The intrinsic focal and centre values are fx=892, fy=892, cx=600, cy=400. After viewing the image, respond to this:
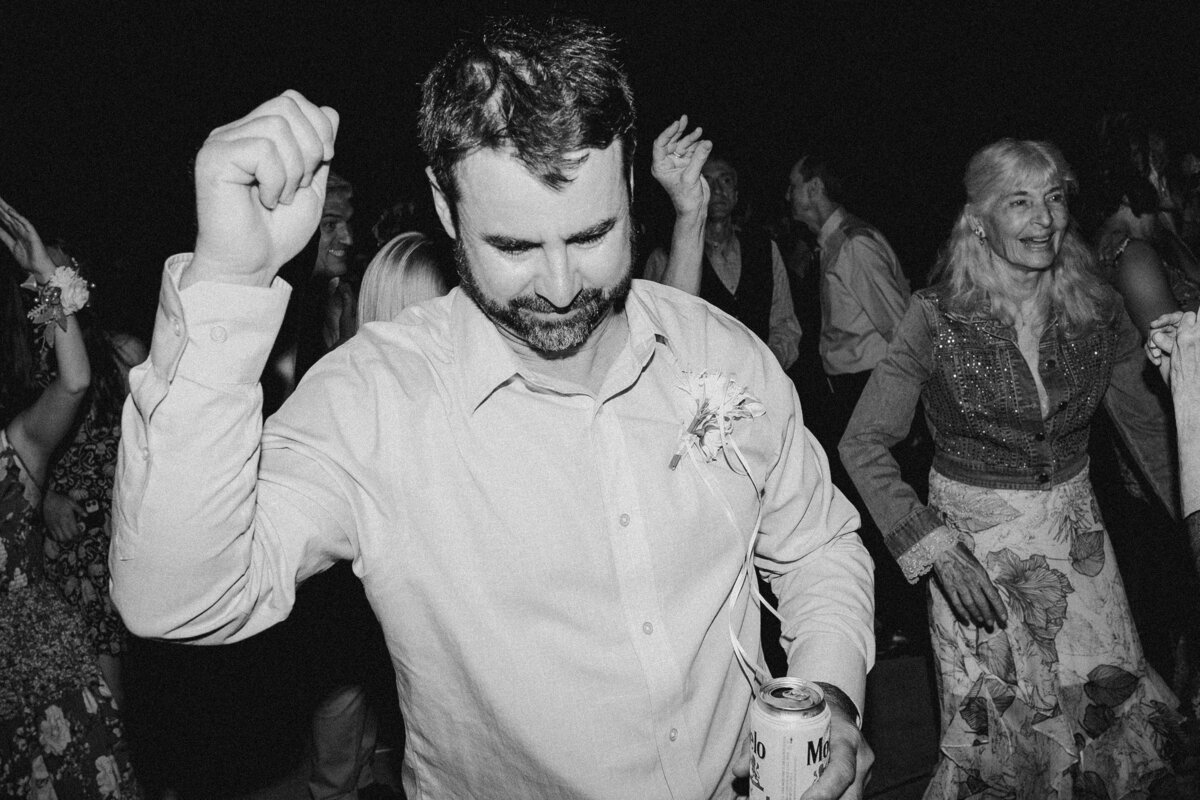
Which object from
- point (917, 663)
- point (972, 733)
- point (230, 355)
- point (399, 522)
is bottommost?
point (917, 663)

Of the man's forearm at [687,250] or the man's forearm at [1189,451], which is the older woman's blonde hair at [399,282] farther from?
the man's forearm at [1189,451]

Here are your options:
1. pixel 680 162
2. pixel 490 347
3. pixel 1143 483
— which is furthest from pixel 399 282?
pixel 1143 483

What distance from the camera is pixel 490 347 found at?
153cm

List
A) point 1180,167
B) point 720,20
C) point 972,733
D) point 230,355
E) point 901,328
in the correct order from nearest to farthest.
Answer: point 230,355, point 972,733, point 901,328, point 1180,167, point 720,20

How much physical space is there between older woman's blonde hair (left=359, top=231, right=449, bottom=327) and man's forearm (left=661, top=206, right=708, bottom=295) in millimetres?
762

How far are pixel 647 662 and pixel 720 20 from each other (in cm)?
799

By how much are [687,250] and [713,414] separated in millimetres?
1445

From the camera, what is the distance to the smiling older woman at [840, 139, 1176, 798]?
8.55ft

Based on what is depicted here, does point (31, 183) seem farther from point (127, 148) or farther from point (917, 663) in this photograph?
point (917, 663)

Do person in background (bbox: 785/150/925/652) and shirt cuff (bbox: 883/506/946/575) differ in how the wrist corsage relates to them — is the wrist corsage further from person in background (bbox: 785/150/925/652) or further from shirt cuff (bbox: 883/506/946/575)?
person in background (bbox: 785/150/925/652)

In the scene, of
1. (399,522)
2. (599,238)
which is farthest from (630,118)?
(399,522)

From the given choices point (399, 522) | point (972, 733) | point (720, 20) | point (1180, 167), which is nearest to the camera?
point (399, 522)

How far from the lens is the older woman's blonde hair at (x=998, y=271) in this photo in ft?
9.21

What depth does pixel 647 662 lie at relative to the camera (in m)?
1.45
